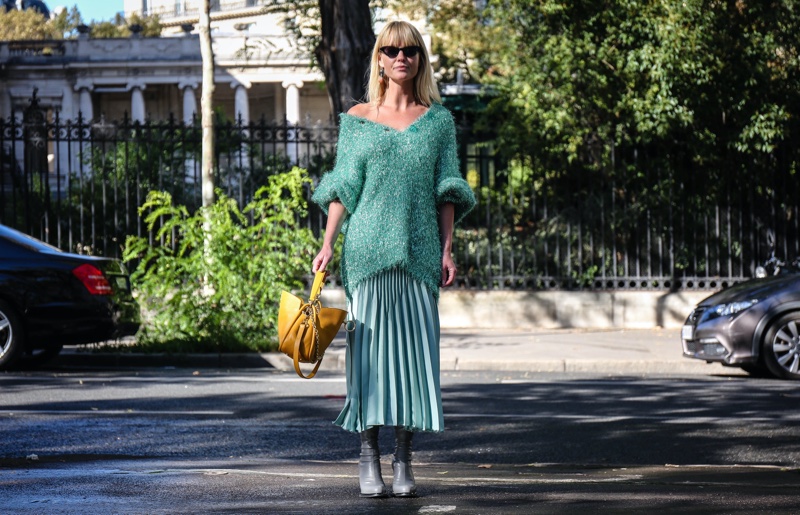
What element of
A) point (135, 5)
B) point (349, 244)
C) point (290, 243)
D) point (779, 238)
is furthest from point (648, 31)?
point (135, 5)

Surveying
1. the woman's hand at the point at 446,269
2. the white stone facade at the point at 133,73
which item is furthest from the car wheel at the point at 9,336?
the white stone facade at the point at 133,73

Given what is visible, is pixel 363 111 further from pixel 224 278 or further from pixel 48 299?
pixel 224 278

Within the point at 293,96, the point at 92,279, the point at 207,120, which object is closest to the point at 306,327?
the point at 92,279

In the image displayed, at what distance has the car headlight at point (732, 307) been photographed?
12.1 m

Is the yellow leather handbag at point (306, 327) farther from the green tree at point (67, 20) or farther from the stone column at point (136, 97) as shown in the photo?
the green tree at point (67, 20)

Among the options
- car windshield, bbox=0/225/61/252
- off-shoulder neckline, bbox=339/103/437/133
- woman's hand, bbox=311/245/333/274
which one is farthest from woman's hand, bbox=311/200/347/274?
car windshield, bbox=0/225/61/252

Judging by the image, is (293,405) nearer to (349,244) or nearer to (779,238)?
(349,244)

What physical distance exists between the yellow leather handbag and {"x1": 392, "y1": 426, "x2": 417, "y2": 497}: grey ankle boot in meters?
0.43

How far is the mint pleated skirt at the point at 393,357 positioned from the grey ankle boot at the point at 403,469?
0.19ft

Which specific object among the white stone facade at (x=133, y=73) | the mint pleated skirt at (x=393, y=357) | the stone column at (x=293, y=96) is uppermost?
the white stone facade at (x=133, y=73)

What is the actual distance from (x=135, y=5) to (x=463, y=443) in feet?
370

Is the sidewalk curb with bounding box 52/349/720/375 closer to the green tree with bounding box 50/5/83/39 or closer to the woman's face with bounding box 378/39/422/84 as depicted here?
the woman's face with bounding box 378/39/422/84

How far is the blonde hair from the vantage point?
207 inches

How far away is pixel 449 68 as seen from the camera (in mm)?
37250
